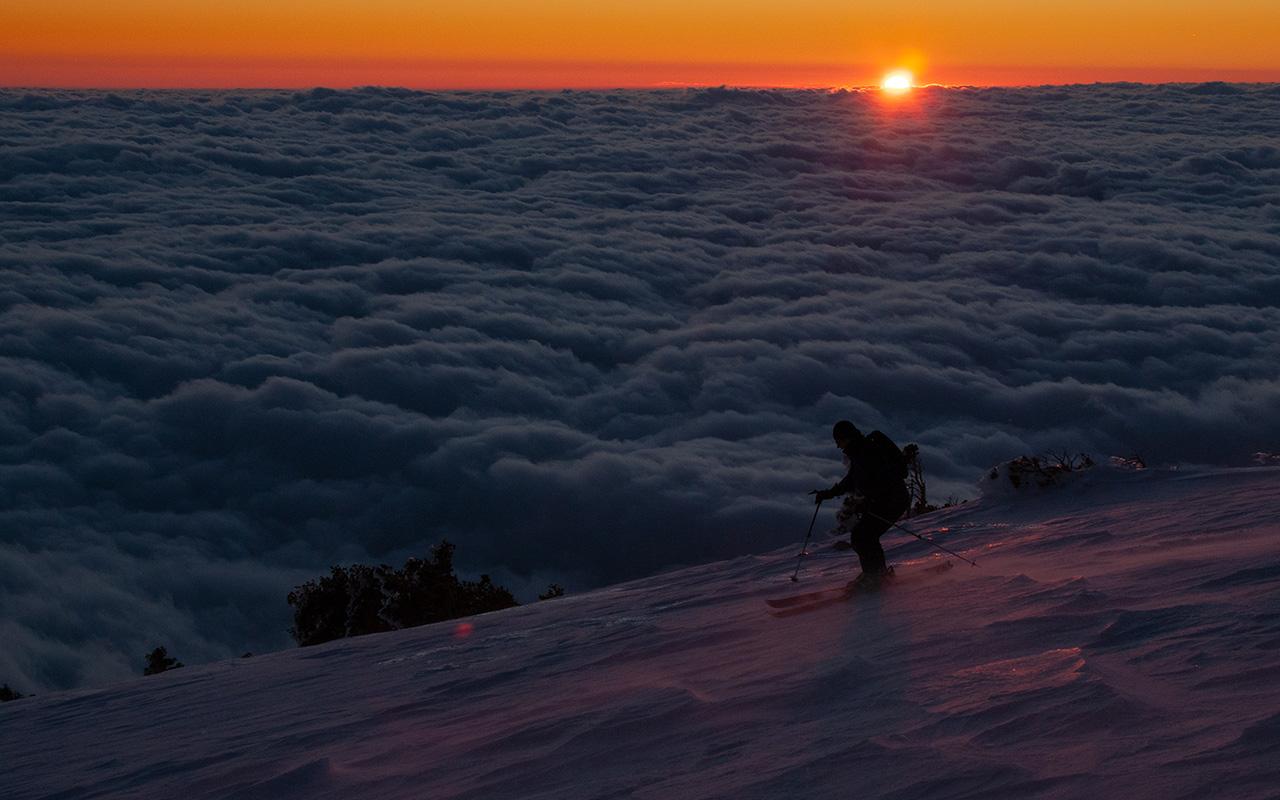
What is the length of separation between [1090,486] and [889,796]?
8119mm

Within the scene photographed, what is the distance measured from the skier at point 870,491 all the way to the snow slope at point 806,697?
448 mm

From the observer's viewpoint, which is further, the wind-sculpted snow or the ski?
the wind-sculpted snow

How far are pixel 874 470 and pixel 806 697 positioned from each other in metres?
2.55

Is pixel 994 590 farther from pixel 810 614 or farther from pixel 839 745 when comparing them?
pixel 839 745

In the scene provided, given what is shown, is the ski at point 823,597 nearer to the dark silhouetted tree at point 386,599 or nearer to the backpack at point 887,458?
the backpack at point 887,458

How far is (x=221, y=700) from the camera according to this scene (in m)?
7.50

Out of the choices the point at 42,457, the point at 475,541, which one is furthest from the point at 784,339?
the point at 42,457

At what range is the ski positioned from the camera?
21.8 ft

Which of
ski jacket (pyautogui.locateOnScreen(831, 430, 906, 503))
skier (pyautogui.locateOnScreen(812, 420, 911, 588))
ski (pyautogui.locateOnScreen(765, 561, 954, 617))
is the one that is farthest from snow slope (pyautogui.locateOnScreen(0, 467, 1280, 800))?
ski jacket (pyautogui.locateOnScreen(831, 430, 906, 503))

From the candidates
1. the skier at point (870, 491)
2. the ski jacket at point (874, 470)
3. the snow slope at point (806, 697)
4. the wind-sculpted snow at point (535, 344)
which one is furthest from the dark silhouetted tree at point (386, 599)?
the wind-sculpted snow at point (535, 344)

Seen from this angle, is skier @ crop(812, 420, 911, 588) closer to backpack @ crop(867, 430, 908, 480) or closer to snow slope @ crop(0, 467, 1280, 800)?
backpack @ crop(867, 430, 908, 480)

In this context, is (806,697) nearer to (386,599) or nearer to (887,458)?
(887,458)

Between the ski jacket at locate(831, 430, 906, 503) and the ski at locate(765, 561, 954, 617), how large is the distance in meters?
0.66

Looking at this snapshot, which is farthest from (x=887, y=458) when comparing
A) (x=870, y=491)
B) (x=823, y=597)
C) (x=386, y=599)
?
(x=386, y=599)
